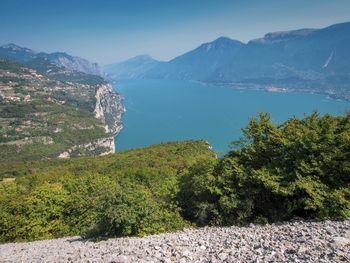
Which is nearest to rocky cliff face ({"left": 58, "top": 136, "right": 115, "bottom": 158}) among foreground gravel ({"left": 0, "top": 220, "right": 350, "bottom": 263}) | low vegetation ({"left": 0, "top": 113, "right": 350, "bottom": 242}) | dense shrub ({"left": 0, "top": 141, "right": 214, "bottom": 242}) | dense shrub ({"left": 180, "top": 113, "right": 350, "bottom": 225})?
dense shrub ({"left": 0, "top": 141, "right": 214, "bottom": 242})

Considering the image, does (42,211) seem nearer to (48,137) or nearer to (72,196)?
(72,196)

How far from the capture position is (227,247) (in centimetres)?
1301

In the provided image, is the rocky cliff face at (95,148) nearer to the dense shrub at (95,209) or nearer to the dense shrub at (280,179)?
the dense shrub at (95,209)

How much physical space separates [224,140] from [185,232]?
156 m

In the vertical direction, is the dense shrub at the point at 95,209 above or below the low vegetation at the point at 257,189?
below

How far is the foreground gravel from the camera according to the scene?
11.0 metres

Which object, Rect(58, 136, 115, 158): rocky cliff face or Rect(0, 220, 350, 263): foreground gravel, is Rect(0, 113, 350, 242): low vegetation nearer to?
Rect(0, 220, 350, 263): foreground gravel

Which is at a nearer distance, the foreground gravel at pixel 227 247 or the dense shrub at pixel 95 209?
the foreground gravel at pixel 227 247

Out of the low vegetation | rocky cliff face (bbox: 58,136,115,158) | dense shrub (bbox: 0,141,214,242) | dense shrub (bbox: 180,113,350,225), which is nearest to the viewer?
dense shrub (bbox: 180,113,350,225)

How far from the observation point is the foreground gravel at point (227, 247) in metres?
11.0

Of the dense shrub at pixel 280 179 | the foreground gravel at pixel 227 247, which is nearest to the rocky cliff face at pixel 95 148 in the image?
the dense shrub at pixel 280 179

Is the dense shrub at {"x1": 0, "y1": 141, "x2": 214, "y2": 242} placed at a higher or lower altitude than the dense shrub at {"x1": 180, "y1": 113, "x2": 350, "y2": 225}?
lower

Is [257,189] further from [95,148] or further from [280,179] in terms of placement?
[95,148]

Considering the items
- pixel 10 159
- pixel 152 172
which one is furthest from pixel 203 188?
pixel 10 159
